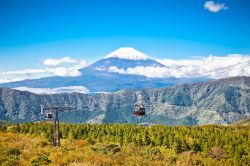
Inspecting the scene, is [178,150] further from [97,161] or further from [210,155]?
[97,161]

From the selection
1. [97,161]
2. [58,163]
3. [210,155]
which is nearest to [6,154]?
[58,163]

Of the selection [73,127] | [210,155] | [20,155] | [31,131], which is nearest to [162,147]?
[210,155]

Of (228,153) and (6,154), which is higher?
(6,154)

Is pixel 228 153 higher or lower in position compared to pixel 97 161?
lower

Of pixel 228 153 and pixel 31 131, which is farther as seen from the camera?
pixel 31 131

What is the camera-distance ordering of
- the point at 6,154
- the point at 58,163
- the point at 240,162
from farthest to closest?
the point at 240,162 → the point at 6,154 → the point at 58,163

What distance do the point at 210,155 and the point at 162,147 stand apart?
870 inches

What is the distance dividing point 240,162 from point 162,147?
125 feet

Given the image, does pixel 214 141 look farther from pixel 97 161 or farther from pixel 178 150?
pixel 97 161

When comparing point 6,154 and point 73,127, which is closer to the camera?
point 6,154

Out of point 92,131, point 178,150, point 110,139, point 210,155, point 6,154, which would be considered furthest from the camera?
point 92,131

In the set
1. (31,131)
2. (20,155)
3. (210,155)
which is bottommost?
(210,155)

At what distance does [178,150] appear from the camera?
139 metres

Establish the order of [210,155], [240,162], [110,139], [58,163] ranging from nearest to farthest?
[58,163]
[240,162]
[210,155]
[110,139]
